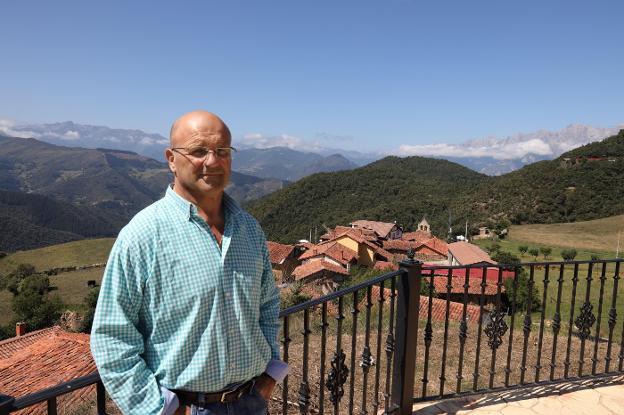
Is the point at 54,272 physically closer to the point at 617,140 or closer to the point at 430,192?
the point at 430,192

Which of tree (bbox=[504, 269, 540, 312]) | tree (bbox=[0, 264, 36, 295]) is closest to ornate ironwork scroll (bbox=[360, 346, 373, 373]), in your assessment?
tree (bbox=[504, 269, 540, 312])

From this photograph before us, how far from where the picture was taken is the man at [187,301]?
1.44 metres

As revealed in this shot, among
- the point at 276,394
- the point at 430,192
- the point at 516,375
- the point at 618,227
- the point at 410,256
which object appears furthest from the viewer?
the point at 430,192

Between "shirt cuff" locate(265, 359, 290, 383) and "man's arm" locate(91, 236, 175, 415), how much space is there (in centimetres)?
51

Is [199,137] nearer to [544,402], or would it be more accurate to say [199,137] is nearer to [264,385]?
[264,385]

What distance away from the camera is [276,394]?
4844 mm

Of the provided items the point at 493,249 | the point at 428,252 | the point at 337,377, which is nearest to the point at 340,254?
the point at 428,252

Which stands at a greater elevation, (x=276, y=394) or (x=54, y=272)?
(x=276, y=394)

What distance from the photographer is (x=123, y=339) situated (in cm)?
144

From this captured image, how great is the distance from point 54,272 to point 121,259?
189 ft

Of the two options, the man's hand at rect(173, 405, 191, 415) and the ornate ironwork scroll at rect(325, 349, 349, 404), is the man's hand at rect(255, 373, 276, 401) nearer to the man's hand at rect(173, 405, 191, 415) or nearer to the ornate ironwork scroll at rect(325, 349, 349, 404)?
the man's hand at rect(173, 405, 191, 415)

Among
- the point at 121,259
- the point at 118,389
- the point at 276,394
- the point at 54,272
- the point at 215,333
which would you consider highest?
the point at 121,259

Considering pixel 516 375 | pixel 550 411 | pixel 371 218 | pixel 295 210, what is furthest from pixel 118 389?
pixel 295 210

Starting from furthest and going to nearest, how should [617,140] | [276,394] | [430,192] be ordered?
1. [430,192]
2. [617,140]
3. [276,394]
